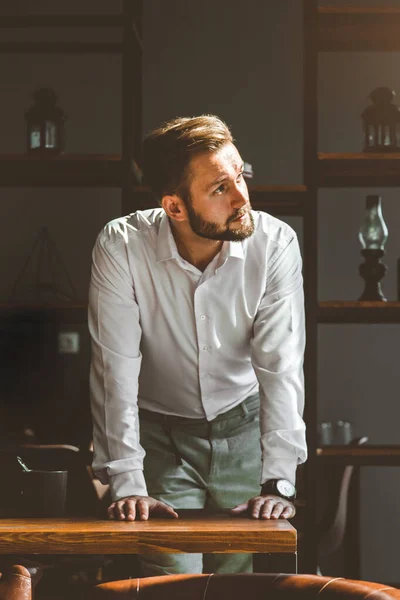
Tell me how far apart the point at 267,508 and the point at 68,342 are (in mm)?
3074

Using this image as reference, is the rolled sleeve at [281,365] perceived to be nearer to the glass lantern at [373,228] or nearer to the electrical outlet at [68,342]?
the glass lantern at [373,228]

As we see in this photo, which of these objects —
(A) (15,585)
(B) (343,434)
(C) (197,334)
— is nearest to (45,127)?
(C) (197,334)

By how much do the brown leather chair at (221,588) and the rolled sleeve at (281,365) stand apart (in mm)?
606

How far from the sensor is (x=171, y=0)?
4570 millimetres

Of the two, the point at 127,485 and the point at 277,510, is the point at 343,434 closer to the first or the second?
the point at 127,485

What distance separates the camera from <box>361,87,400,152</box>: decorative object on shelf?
3248 mm

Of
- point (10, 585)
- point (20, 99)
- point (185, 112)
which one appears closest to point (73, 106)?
point (20, 99)

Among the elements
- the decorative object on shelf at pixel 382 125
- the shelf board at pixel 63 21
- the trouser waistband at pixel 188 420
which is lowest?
the trouser waistband at pixel 188 420

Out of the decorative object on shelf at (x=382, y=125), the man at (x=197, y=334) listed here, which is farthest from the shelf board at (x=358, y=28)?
the man at (x=197, y=334)

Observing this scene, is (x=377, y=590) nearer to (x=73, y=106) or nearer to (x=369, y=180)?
(x=369, y=180)

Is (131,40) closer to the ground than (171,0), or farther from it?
closer to the ground

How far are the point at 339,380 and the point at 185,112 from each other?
1629mm

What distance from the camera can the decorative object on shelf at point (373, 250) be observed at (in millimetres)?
3281

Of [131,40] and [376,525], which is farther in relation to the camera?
[376,525]
